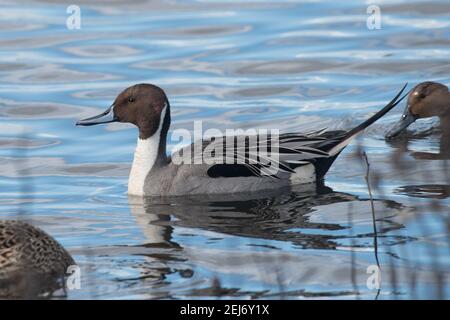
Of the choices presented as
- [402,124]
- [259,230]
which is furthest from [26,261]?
[402,124]

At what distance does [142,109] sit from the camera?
1073 centimetres

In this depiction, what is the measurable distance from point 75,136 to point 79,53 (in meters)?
3.54

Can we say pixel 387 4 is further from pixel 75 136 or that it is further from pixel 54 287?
pixel 54 287

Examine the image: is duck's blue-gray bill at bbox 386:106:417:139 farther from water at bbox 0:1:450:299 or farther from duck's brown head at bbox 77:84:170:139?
duck's brown head at bbox 77:84:170:139

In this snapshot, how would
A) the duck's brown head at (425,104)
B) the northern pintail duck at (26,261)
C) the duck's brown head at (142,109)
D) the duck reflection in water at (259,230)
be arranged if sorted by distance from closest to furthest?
1. the northern pintail duck at (26,261)
2. the duck reflection in water at (259,230)
3. the duck's brown head at (142,109)
4. the duck's brown head at (425,104)

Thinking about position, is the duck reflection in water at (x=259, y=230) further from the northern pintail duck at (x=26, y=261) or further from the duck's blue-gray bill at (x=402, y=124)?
the duck's blue-gray bill at (x=402, y=124)

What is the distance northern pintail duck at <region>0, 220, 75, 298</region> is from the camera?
7.38m

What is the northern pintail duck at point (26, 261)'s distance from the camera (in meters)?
7.38

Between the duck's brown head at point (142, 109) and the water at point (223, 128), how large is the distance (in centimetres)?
53

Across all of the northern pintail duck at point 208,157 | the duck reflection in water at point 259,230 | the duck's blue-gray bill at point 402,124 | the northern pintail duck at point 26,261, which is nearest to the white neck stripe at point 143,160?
the northern pintail duck at point 208,157

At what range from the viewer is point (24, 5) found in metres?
17.9

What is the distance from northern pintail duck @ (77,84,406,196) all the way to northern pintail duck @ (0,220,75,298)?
113 inches
